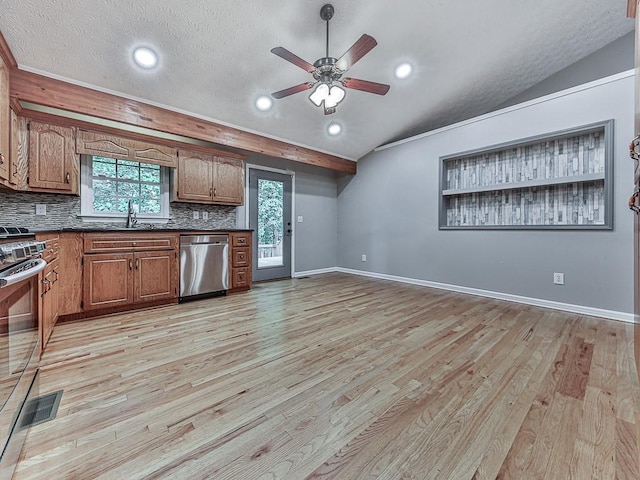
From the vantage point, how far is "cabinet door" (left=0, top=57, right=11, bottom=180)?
222cm

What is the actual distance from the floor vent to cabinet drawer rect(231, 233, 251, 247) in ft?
8.31

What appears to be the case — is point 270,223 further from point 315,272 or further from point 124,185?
point 124,185

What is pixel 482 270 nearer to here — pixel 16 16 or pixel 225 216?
pixel 225 216

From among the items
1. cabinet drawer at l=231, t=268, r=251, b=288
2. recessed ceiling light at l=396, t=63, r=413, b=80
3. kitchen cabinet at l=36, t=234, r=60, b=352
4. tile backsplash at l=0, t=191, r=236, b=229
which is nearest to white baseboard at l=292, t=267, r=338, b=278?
cabinet drawer at l=231, t=268, r=251, b=288

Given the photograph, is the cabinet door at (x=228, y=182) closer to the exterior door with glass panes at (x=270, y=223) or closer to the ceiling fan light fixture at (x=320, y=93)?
the exterior door with glass panes at (x=270, y=223)

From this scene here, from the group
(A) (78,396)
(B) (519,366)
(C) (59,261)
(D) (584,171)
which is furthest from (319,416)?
(D) (584,171)

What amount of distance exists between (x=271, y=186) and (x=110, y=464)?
4260 millimetres

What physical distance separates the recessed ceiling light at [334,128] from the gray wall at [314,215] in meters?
0.92

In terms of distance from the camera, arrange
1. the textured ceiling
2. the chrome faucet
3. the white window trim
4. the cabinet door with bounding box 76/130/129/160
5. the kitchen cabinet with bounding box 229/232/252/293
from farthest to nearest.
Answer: the kitchen cabinet with bounding box 229/232/252/293 < the chrome faucet < the white window trim < the cabinet door with bounding box 76/130/129/160 < the textured ceiling

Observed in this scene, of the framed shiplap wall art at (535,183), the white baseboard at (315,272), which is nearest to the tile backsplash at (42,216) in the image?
the white baseboard at (315,272)

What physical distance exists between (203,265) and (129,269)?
2.59ft

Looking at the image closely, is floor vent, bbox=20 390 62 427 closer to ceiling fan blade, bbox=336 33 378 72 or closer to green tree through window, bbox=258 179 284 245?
ceiling fan blade, bbox=336 33 378 72

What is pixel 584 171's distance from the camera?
315cm

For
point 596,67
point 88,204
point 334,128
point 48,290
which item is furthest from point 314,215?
point 596,67
